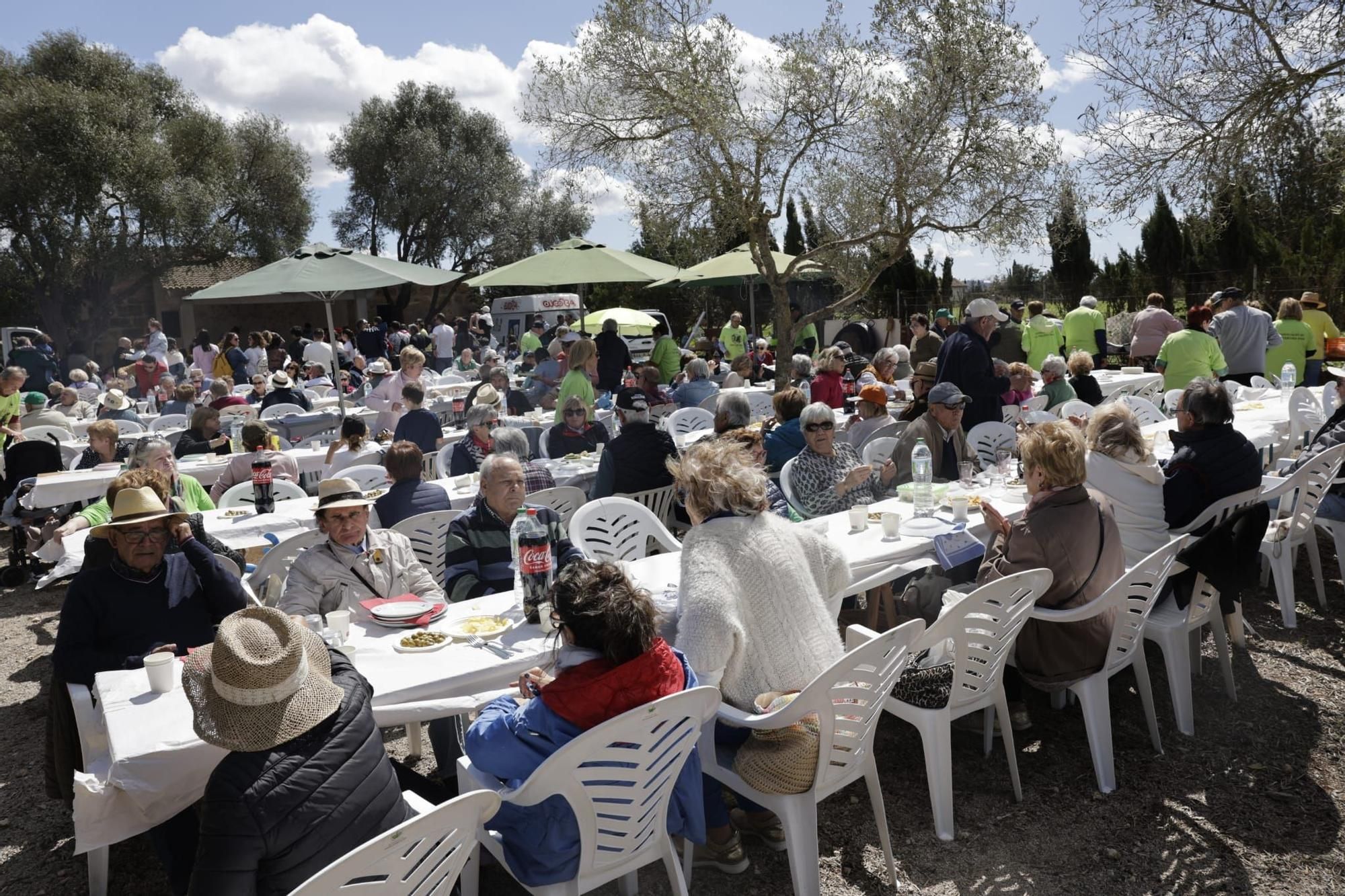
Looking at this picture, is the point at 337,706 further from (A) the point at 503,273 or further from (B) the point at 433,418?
(A) the point at 503,273

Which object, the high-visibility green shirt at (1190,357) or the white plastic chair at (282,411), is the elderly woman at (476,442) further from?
the high-visibility green shirt at (1190,357)

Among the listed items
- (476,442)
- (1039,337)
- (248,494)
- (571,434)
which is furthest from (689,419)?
(1039,337)

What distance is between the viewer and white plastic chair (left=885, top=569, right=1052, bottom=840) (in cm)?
312

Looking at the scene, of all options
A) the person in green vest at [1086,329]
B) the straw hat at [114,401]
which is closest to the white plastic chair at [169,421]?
the straw hat at [114,401]

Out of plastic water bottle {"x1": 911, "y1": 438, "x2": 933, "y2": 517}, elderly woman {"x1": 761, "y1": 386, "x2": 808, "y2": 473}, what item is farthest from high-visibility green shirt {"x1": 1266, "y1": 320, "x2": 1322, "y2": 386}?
plastic water bottle {"x1": 911, "y1": 438, "x2": 933, "y2": 517}

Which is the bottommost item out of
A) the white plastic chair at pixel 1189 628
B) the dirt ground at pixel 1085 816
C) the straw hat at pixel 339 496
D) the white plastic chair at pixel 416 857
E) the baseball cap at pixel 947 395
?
the dirt ground at pixel 1085 816

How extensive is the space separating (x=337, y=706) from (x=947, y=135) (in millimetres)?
10280

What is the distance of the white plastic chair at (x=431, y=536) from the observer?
15.2 ft

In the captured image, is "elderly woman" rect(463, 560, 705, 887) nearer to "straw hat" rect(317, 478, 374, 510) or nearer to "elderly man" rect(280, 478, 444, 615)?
"elderly man" rect(280, 478, 444, 615)

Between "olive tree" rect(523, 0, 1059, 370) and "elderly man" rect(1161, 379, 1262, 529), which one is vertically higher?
"olive tree" rect(523, 0, 1059, 370)

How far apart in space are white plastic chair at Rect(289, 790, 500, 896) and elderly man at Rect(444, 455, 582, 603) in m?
1.94

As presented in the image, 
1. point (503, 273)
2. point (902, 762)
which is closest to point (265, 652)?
point (902, 762)

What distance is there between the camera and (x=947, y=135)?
1081cm

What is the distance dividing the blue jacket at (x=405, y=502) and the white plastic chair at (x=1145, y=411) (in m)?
5.29
